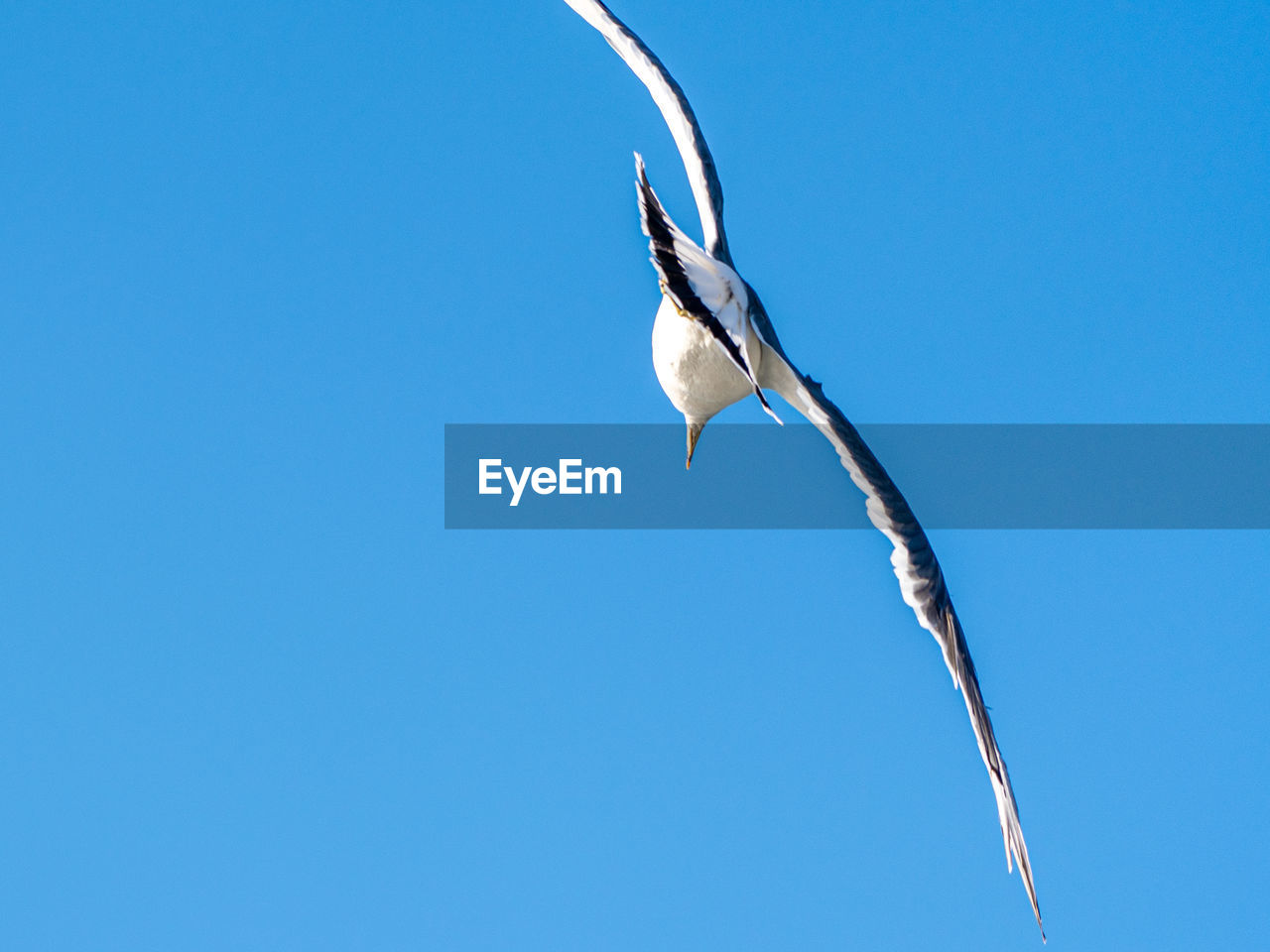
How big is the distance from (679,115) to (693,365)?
1764 millimetres

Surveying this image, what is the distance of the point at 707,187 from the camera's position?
805 centimetres

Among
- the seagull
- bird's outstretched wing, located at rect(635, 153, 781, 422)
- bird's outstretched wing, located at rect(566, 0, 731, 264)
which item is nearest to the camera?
bird's outstretched wing, located at rect(635, 153, 781, 422)

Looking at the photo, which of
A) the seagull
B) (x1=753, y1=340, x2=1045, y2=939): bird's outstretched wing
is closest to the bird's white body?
the seagull

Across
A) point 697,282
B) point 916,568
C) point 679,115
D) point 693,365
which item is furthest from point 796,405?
point 679,115

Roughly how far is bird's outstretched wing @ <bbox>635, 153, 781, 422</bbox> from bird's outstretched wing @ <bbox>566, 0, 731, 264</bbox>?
1.15 meters

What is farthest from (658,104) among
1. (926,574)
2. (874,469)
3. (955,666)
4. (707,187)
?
(955,666)

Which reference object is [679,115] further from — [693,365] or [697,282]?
[697,282]

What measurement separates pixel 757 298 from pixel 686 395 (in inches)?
35.5

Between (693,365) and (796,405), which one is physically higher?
(693,365)

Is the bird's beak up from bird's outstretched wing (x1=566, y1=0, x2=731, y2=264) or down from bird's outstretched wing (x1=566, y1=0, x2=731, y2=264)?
down

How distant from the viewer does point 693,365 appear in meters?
7.54

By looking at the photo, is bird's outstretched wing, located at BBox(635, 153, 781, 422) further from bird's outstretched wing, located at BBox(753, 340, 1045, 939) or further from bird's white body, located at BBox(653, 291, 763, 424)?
bird's outstretched wing, located at BBox(753, 340, 1045, 939)

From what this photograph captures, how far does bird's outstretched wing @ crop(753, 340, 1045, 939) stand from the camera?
7551 mm

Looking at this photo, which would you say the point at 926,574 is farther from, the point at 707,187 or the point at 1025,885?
the point at 707,187
